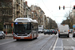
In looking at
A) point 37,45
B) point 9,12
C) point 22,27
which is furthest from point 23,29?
point 9,12

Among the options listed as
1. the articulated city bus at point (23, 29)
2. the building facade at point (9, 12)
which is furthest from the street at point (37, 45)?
the building facade at point (9, 12)

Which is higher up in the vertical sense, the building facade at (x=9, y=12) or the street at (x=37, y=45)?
the building facade at (x=9, y=12)

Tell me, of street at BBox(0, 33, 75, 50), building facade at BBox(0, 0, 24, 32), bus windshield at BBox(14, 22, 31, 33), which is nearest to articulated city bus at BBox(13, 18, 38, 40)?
bus windshield at BBox(14, 22, 31, 33)

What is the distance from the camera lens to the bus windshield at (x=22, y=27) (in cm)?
2444

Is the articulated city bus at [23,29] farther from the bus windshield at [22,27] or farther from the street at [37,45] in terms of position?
the street at [37,45]

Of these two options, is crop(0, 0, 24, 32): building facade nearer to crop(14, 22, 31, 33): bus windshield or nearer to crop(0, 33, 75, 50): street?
crop(14, 22, 31, 33): bus windshield

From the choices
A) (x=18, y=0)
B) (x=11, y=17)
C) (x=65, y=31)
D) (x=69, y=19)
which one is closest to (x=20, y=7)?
(x=18, y=0)

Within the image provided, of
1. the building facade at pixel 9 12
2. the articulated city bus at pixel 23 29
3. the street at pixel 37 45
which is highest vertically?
the building facade at pixel 9 12

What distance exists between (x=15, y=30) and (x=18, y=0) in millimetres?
60624

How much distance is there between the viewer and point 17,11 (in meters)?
80.2

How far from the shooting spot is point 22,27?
24.7m

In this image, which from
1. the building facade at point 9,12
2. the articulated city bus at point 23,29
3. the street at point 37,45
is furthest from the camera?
the building facade at point 9,12

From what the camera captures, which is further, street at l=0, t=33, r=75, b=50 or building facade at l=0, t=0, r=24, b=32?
building facade at l=0, t=0, r=24, b=32

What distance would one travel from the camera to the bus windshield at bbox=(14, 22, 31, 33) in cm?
2444
